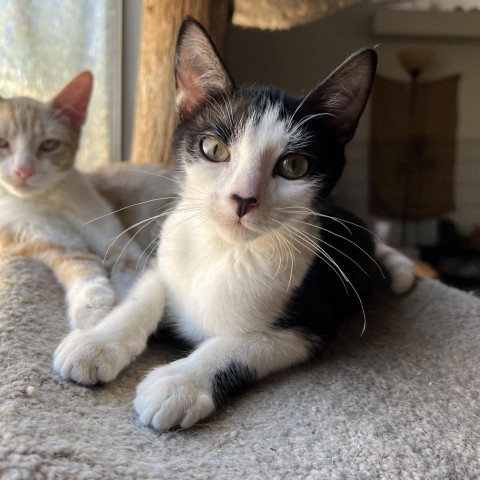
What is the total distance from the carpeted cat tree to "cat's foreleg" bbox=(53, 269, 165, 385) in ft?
0.07

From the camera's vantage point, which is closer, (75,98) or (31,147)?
(31,147)

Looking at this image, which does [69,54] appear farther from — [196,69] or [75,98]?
[196,69]

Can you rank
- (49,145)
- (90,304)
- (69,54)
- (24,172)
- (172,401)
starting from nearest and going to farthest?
(172,401) < (90,304) < (24,172) < (49,145) < (69,54)

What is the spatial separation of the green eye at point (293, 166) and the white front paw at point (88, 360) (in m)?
0.37

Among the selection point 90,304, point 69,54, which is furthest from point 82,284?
point 69,54

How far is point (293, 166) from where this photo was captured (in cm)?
86

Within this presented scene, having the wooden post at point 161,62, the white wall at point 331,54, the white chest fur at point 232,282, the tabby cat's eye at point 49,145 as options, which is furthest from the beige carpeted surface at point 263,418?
the white wall at point 331,54

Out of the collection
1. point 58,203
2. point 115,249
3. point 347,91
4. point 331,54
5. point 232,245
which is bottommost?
point 115,249

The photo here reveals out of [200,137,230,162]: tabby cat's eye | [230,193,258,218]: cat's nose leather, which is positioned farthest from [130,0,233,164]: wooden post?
[230,193,258,218]: cat's nose leather

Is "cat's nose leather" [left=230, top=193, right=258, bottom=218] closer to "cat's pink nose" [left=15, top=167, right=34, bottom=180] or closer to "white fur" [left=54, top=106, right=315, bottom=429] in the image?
"white fur" [left=54, top=106, right=315, bottom=429]

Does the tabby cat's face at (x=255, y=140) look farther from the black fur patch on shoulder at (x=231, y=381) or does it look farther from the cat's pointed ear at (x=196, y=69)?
the black fur patch on shoulder at (x=231, y=381)

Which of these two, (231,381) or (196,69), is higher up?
(196,69)

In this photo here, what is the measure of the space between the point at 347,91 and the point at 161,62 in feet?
2.66

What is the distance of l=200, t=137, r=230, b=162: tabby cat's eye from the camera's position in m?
0.86
